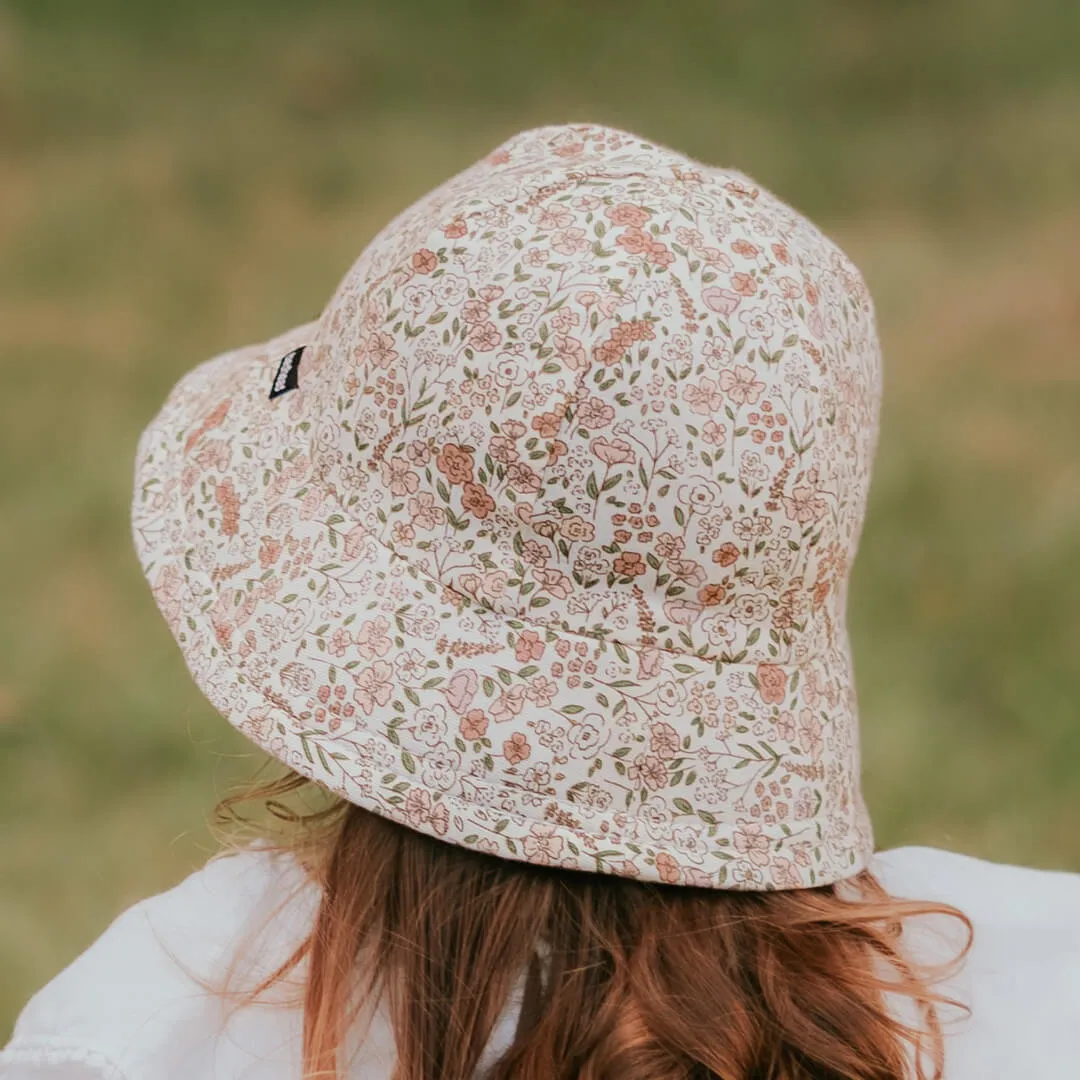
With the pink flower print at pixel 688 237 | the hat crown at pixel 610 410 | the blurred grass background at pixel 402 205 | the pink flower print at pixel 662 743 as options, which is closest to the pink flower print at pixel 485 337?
the hat crown at pixel 610 410

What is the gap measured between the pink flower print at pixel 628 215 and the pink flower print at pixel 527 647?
0.70 feet

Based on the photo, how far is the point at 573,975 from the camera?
0.65 meters

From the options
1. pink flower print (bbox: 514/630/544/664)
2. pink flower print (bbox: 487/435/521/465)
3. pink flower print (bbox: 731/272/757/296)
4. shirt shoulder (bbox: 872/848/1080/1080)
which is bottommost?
shirt shoulder (bbox: 872/848/1080/1080)

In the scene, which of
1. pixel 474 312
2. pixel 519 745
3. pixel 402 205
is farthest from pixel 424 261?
pixel 402 205

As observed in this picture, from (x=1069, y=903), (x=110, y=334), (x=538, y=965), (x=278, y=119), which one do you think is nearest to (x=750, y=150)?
(x=278, y=119)

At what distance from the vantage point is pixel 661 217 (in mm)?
632

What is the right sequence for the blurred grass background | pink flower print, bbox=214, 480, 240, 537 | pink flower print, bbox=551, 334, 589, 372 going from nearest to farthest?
pink flower print, bbox=551, 334, 589, 372
pink flower print, bbox=214, 480, 240, 537
the blurred grass background

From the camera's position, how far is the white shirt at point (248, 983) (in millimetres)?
642

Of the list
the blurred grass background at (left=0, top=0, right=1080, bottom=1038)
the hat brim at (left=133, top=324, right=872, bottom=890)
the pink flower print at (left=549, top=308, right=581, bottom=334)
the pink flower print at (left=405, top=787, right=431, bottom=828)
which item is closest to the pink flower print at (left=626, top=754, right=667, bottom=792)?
the hat brim at (left=133, top=324, right=872, bottom=890)

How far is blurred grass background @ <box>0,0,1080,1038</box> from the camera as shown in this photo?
1.50 meters

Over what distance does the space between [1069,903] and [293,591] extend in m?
0.56

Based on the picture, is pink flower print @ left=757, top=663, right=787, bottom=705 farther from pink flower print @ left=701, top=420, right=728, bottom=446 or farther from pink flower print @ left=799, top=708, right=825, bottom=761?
pink flower print @ left=701, top=420, right=728, bottom=446

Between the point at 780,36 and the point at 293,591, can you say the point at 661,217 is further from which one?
the point at 780,36

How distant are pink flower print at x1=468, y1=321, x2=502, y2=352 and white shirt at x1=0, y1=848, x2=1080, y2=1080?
13.3 inches
